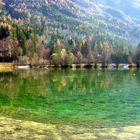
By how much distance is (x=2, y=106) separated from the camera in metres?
42.8

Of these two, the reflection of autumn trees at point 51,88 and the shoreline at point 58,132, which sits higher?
the reflection of autumn trees at point 51,88

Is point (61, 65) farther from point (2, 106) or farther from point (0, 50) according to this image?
point (2, 106)

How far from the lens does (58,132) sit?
28484 millimetres

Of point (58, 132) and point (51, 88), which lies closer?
point (58, 132)

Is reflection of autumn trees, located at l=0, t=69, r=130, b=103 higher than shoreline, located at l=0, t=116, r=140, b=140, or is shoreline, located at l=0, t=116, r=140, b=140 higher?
reflection of autumn trees, located at l=0, t=69, r=130, b=103

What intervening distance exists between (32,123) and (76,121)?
3.76m

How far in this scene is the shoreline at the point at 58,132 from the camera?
2712 centimetres

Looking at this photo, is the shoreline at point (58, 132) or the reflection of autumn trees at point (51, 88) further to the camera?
the reflection of autumn trees at point (51, 88)

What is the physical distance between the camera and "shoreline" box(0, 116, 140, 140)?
27125 millimetres

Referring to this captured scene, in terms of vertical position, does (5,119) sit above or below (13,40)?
below

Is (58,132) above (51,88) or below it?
below

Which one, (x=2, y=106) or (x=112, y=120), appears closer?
(x=112, y=120)

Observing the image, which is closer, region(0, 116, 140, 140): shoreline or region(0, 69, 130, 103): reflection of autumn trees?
region(0, 116, 140, 140): shoreline

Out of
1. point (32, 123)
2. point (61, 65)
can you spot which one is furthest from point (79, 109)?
point (61, 65)
